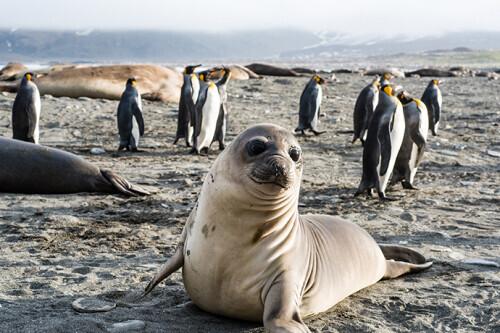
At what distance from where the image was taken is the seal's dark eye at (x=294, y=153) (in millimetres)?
3094

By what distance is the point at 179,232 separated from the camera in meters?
5.12

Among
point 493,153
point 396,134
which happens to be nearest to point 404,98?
point 396,134

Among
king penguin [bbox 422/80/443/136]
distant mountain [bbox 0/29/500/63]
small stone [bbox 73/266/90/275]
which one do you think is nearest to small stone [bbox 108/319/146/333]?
small stone [bbox 73/266/90/275]

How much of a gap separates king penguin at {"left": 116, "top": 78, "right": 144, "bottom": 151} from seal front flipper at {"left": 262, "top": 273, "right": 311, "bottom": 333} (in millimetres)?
6360

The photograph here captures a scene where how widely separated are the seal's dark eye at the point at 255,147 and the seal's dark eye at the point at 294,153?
0.12 meters

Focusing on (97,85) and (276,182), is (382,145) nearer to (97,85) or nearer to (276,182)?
(276,182)

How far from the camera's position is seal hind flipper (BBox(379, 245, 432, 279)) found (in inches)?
163

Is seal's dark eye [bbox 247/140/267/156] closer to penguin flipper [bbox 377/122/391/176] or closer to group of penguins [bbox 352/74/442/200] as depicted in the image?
group of penguins [bbox 352/74/442/200]

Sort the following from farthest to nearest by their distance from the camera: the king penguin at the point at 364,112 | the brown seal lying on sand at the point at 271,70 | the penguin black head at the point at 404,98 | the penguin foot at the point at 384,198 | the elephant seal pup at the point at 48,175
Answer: the brown seal lying on sand at the point at 271,70 < the king penguin at the point at 364,112 < the penguin black head at the point at 404,98 < the penguin foot at the point at 384,198 < the elephant seal pup at the point at 48,175

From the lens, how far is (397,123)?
7141mm

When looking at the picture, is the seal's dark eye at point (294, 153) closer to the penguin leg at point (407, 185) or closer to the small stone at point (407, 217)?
the small stone at point (407, 217)

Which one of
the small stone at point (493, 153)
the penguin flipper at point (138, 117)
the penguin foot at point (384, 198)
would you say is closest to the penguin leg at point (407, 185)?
the penguin foot at point (384, 198)

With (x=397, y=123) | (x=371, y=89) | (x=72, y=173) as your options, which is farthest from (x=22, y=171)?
(x=371, y=89)

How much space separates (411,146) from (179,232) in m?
3.28
